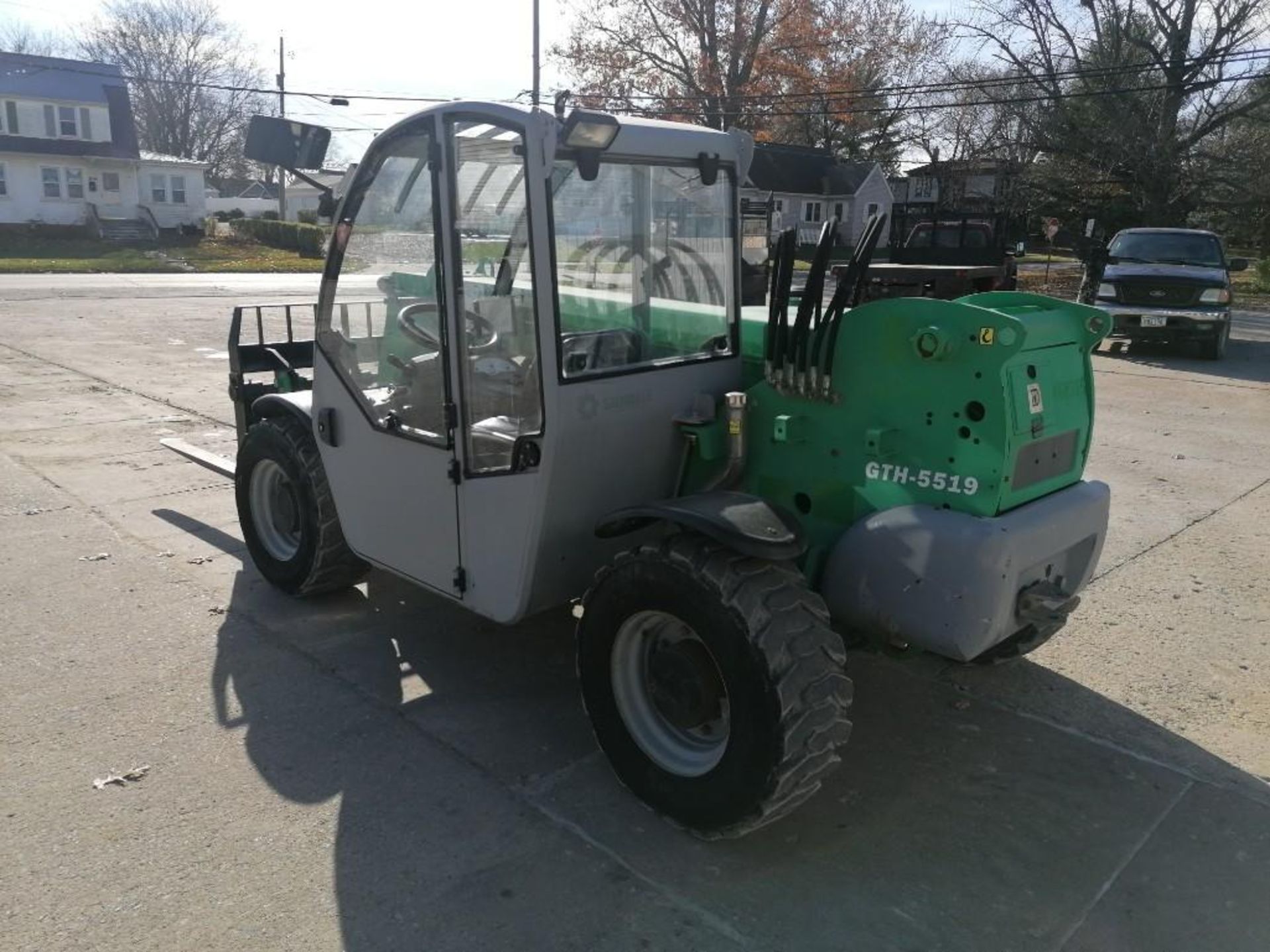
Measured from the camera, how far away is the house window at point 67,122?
4306 centimetres

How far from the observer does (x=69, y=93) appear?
43000 mm

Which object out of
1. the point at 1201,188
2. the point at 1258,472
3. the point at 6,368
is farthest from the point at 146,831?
the point at 1201,188

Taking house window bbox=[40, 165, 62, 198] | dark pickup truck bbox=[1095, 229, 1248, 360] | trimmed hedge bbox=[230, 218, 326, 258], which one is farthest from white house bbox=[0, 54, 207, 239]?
dark pickup truck bbox=[1095, 229, 1248, 360]

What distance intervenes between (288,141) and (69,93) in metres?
47.2

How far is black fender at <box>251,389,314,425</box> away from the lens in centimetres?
488

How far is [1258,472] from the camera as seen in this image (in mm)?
8133

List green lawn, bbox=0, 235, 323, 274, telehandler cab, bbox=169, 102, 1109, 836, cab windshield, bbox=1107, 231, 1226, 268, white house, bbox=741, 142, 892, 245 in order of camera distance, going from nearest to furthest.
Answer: telehandler cab, bbox=169, 102, 1109, 836 → cab windshield, bbox=1107, 231, 1226, 268 → green lawn, bbox=0, 235, 323, 274 → white house, bbox=741, 142, 892, 245

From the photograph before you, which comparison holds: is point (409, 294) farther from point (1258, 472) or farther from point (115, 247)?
point (115, 247)

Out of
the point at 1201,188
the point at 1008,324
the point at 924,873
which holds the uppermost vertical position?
the point at 1201,188

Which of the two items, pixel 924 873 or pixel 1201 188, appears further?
pixel 1201 188

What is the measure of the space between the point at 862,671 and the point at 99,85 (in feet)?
162

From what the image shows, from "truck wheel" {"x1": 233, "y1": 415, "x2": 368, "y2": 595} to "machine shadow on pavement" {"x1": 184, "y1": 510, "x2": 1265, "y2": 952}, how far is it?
0.34 m

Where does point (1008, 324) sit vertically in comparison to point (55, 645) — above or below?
above

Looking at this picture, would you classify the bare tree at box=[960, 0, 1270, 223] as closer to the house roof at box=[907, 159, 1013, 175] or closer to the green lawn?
the house roof at box=[907, 159, 1013, 175]
